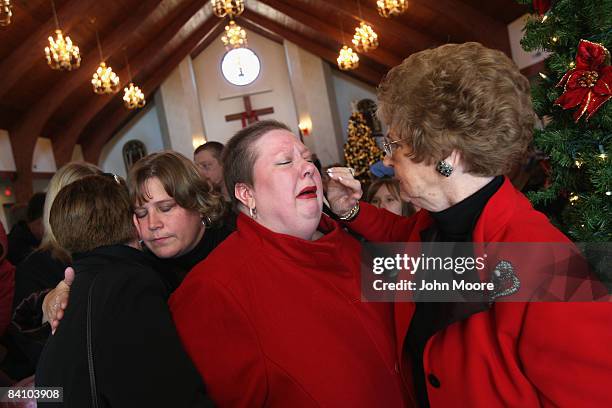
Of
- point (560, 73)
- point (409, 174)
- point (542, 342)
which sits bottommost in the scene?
point (542, 342)

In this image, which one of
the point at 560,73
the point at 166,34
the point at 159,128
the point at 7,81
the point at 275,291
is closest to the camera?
the point at 275,291

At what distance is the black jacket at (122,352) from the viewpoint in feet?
4.61

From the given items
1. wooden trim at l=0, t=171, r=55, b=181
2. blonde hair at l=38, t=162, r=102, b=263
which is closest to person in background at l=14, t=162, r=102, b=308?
blonde hair at l=38, t=162, r=102, b=263

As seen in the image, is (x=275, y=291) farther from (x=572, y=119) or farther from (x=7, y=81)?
(x=7, y=81)

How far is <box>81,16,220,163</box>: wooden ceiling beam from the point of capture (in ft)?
47.2

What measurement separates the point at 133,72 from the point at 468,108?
12217mm

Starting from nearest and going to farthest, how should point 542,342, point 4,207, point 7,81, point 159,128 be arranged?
1. point 542,342
2. point 7,81
3. point 4,207
4. point 159,128

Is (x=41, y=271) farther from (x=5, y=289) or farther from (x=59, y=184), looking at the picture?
(x=59, y=184)

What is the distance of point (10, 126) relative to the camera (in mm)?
11094

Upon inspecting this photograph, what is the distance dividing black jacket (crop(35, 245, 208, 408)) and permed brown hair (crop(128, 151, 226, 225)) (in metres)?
0.70

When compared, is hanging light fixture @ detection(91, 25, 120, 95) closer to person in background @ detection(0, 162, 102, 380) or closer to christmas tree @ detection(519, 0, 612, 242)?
person in background @ detection(0, 162, 102, 380)

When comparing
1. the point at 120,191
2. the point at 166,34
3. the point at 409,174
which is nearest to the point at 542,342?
the point at 409,174

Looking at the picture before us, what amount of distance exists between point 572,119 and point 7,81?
9399mm

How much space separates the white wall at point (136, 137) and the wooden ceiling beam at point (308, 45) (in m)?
3.98
